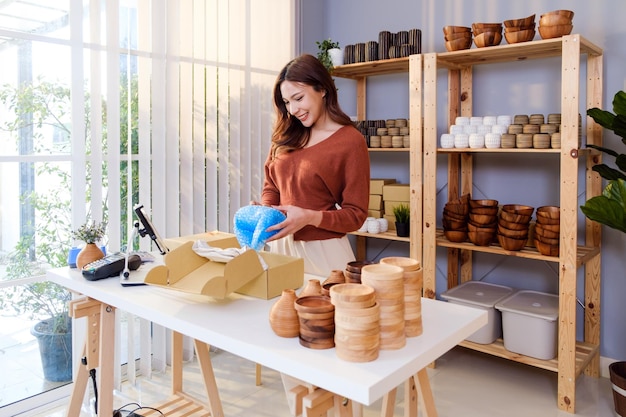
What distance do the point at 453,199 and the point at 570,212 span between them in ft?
2.81

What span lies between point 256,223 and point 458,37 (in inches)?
73.0

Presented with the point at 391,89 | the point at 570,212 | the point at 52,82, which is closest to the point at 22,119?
the point at 52,82

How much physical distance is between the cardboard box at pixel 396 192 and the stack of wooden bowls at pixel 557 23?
1097 mm

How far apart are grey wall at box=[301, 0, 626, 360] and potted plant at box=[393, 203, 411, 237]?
0.31 metres

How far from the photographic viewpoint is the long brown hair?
1904mm

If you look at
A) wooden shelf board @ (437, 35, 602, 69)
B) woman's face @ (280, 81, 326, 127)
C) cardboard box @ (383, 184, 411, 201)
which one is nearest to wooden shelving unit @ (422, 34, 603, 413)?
wooden shelf board @ (437, 35, 602, 69)

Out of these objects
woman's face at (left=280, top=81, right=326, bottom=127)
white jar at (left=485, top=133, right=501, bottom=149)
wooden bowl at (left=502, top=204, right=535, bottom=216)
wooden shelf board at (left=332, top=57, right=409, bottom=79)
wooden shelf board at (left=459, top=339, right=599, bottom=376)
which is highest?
wooden shelf board at (left=332, top=57, right=409, bottom=79)

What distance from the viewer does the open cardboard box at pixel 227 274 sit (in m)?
1.45

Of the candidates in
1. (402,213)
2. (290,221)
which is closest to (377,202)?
(402,213)

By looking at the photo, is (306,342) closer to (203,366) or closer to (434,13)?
(203,366)

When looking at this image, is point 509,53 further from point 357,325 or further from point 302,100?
point 357,325

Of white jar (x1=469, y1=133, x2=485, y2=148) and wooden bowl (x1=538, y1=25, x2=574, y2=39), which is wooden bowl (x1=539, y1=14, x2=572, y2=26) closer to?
wooden bowl (x1=538, y1=25, x2=574, y2=39)

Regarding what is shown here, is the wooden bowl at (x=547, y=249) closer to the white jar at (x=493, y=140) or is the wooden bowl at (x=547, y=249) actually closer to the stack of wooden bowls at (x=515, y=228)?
the stack of wooden bowls at (x=515, y=228)

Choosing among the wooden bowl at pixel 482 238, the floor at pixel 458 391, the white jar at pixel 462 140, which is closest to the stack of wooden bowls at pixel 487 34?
the white jar at pixel 462 140
